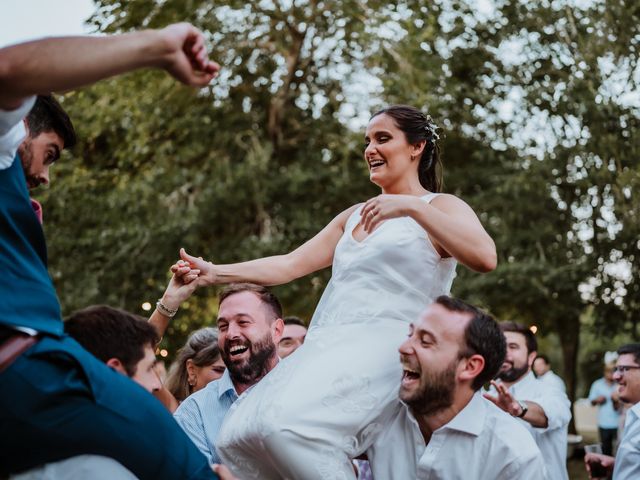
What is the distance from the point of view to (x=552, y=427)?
723cm

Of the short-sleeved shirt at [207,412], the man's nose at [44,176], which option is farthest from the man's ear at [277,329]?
the man's nose at [44,176]

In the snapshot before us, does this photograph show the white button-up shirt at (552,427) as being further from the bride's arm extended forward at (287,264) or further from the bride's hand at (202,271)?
Result: the bride's hand at (202,271)

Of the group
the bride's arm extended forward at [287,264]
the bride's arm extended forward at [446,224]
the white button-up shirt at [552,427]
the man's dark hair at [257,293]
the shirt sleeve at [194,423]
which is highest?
the bride's arm extended forward at [446,224]

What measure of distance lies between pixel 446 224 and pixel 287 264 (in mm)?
1107

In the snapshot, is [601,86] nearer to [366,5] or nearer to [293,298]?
[366,5]

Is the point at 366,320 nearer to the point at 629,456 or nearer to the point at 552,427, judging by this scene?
the point at 629,456

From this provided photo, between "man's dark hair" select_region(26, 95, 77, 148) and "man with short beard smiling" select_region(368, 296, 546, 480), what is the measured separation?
160 cm

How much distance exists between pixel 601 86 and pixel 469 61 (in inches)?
91.9

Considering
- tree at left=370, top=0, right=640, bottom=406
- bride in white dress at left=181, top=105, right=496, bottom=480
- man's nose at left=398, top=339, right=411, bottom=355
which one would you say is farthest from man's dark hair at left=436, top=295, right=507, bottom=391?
tree at left=370, top=0, right=640, bottom=406

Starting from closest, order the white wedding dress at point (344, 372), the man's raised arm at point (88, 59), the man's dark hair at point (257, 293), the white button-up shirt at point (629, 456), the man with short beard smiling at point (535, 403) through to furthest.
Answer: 1. the man's raised arm at point (88, 59)
2. the white wedding dress at point (344, 372)
3. the man's dark hair at point (257, 293)
4. the white button-up shirt at point (629, 456)
5. the man with short beard smiling at point (535, 403)

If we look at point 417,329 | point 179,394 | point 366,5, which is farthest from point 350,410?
point 366,5

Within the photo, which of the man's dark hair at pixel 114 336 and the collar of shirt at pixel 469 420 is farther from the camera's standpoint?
the collar of shirt at pixel 469 420

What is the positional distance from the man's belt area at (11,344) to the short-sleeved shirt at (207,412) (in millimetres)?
2507

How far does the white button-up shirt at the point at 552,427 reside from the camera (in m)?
7.24
